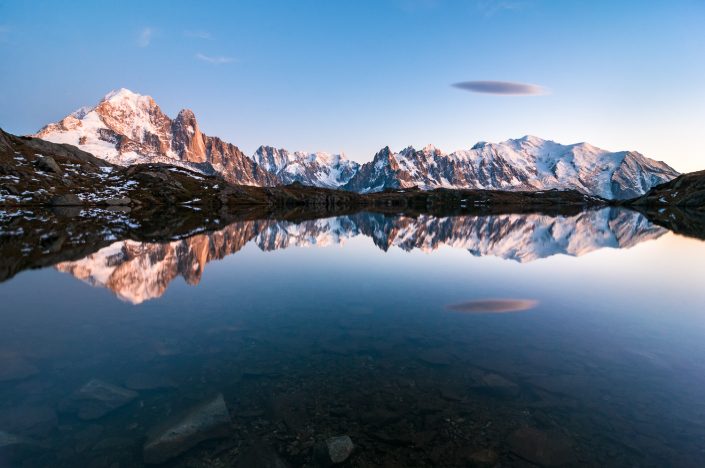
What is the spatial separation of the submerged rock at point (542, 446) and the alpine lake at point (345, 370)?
0.05m

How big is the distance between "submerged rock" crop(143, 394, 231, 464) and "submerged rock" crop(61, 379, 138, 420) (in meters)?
2.76

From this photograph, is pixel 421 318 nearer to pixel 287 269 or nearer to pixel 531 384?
pixel 531 384

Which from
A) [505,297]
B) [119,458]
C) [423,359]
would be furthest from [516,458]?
[505,297]

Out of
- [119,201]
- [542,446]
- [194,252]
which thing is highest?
[119,201]

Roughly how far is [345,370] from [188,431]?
6.82 meters

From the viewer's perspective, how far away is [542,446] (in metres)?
11.9

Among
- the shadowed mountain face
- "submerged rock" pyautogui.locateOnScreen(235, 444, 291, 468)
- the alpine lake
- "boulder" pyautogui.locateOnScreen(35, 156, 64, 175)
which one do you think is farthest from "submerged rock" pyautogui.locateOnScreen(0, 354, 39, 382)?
"boulder" pyautogui.locateOnScreen(35, 156, 64, 175)

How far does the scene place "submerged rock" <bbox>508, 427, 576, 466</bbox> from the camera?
37.3 feet

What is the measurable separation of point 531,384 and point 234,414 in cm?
1203

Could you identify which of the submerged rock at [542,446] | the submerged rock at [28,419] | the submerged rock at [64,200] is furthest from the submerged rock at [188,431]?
the submerged rock at [64,200]

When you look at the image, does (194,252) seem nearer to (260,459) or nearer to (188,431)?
(188,431)

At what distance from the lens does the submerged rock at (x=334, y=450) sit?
11039 mm

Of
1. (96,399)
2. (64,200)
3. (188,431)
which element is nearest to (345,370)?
(188,431)

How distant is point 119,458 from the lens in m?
11.2
